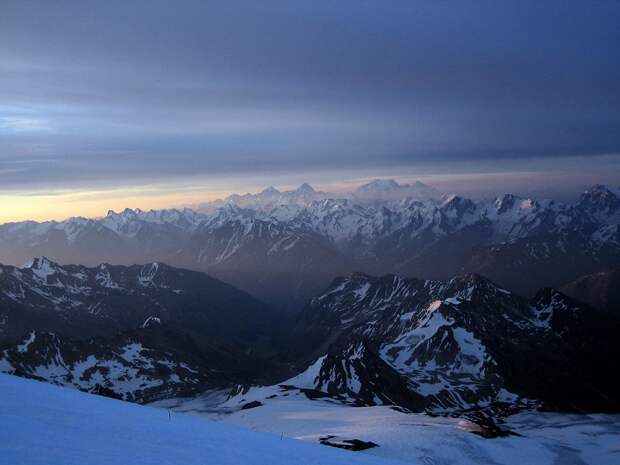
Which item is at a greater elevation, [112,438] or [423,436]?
[112,438]

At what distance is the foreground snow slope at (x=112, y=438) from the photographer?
42.2 feet

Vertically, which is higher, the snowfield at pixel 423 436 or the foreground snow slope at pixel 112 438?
the foreground snow slope at pixel 112 438

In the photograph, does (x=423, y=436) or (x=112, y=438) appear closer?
(x=112, y=438)

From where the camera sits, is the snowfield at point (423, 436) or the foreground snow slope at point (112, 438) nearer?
the foreground snow slope at point (112, 438)

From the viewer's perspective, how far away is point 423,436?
63125 mm

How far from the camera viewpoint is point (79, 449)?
43.3 feet

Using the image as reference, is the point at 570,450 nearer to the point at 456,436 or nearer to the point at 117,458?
the point at 456,436

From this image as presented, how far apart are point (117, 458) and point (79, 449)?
1.09 m

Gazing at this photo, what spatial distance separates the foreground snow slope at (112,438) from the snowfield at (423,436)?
3.14m

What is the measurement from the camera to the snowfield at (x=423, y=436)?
190 ft

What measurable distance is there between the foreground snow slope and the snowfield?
3.14 metres

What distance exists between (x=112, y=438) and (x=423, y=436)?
55999 millimetres

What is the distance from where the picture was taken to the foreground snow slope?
1288 cm

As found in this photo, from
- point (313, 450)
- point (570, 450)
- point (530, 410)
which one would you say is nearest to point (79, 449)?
point (313, 450)
